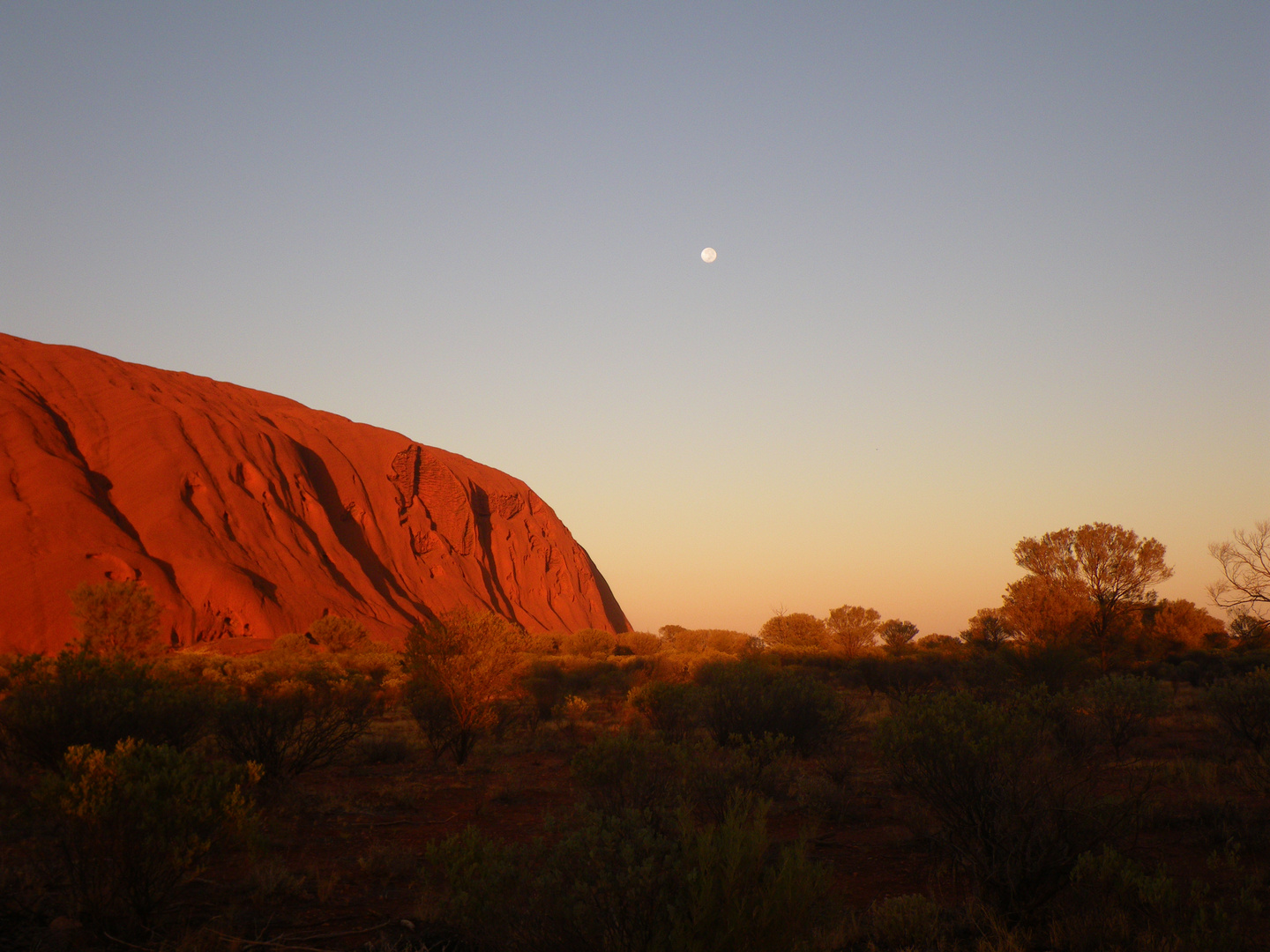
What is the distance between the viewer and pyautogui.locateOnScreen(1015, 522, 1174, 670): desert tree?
25750 mm

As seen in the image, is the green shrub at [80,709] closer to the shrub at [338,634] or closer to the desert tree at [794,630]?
the shrub at [338,634]

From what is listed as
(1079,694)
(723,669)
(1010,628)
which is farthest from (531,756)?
(1010,628)

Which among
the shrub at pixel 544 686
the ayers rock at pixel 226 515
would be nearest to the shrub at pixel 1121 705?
the shrub at pixel 544 686

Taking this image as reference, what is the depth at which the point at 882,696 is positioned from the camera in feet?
68.6

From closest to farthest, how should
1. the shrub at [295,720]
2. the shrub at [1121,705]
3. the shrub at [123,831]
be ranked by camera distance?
the shrub at [123,831], the shrub at [295,720], the shrub at [1121,705]

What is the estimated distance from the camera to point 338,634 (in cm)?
3167

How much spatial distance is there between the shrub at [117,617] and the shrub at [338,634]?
8.06 meters

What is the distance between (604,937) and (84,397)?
1738 inches

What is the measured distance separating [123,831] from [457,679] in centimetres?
824

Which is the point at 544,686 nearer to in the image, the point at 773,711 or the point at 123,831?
the point at 773,711

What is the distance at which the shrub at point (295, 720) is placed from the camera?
362 inches

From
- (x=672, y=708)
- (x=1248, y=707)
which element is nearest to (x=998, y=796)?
(x=672, y=708)

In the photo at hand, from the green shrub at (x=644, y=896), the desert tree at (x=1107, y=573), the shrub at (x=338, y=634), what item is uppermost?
the desert tree at (x=1107, y=573)

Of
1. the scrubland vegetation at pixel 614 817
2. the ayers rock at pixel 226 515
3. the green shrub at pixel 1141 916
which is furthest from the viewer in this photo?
the ayers rock at pixel 226 515
